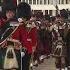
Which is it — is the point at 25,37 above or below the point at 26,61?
above

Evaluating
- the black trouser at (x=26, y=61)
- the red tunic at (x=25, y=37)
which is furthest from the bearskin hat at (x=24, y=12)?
the black trouser at (x=26, y=61)

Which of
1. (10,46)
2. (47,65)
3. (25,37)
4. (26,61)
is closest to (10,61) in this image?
(10,46)

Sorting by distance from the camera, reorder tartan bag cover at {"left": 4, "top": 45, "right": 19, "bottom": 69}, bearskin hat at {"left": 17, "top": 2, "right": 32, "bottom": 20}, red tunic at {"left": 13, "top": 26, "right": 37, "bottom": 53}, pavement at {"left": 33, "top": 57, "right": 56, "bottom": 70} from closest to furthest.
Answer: tartan bag cover at {"left": 4, "top": 45, "right": 19, "bottom": 69}
red tunic at {"left": 13, "top": 26, "right": 37, "bottom": 53}
bearskin hat at {"left": 17, "top": 2, "right": 32, "bottom": 20}
pavement at {"left": 33, "top": 57, "right": 56, "bottom": 70}

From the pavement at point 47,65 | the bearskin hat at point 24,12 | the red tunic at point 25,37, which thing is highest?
the bearskin hat at point 24,12

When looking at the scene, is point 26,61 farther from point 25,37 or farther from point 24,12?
point 24,12

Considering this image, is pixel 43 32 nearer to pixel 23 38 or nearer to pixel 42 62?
pixel 42 62

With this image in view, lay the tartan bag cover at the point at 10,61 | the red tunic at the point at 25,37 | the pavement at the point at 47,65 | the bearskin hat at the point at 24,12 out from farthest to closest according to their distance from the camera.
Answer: the pavement at the point at 47,65, the bearskin hat at the point at 24,12, the red tunic at the point at 25,37, the tartan bag cover at the point at 10,61

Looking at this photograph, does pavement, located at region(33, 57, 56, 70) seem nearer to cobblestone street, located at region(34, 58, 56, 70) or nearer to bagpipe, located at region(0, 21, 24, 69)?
cobblestone street, located at region(34, 58, 56, 70)

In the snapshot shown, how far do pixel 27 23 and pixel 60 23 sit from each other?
8789 millimetres

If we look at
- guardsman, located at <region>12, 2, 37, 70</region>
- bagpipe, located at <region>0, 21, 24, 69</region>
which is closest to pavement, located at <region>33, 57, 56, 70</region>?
guardsman, located at <region>12, 2, 37, 70</region>

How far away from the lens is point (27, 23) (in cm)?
995

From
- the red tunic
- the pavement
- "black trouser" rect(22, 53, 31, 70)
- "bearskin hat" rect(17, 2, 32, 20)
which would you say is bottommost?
the pavement

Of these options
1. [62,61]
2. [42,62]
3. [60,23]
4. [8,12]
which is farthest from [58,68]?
[60,23]

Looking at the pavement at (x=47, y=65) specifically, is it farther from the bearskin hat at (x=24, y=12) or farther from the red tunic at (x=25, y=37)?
the red tunic at (x=25, y=37)
